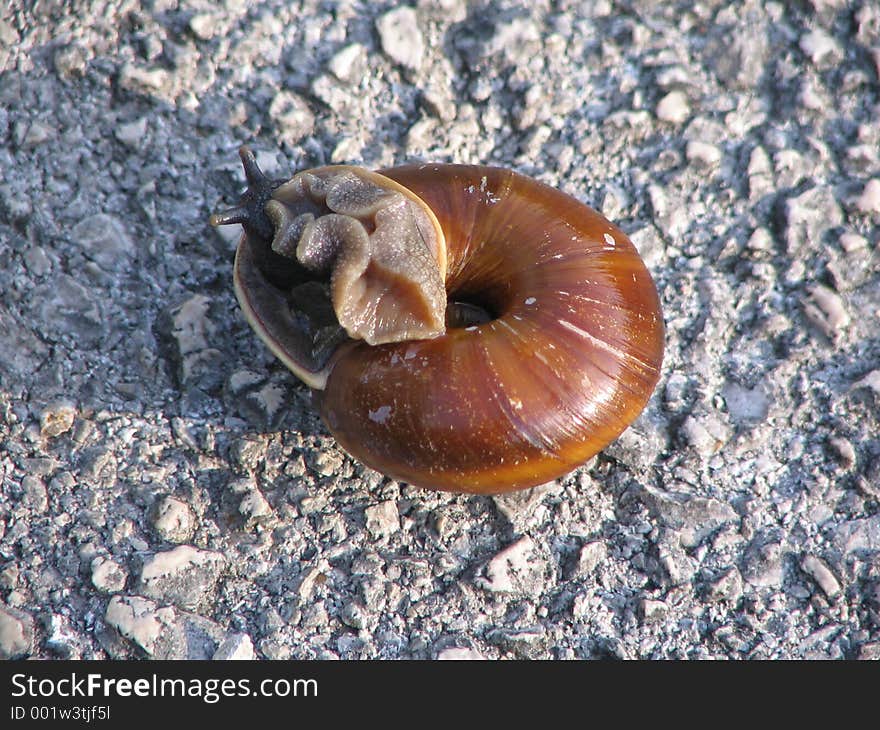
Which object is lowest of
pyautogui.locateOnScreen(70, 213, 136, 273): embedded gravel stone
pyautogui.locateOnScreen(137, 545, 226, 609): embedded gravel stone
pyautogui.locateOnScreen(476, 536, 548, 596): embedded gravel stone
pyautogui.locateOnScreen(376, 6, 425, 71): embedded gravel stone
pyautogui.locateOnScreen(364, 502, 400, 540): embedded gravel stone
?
pyautogui.locateOnScreen(137, 545, 226, 609): embedded gravel stone

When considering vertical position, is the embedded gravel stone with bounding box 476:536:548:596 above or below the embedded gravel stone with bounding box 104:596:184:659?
above

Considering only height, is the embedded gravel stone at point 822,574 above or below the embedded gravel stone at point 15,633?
above

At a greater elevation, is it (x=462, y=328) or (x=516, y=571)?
(x=462, y=328)

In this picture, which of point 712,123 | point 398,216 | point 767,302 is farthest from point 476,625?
point 712,123

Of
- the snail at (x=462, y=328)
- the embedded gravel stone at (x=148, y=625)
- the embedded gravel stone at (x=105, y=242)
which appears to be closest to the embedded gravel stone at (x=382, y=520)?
the snail at (x=462, y=328)

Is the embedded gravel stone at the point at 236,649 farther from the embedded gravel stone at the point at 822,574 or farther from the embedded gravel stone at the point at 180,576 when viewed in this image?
the embedded gravel stone at the point at 822,574

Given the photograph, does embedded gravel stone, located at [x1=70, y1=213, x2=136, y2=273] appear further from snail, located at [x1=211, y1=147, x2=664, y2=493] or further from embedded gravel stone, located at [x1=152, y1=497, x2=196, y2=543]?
embedded gravel stone, located at [x1=152, y1=497, x2=196, y2=543]

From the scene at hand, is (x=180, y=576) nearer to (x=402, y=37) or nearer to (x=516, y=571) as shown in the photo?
(x=516, y=571)

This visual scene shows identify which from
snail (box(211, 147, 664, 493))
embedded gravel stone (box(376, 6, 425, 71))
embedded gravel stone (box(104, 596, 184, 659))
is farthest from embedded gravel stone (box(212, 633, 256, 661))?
embedded gravel stone (box(376, 6, 425, 71))

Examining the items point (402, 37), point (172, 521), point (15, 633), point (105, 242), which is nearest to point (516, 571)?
point (172, 521)
